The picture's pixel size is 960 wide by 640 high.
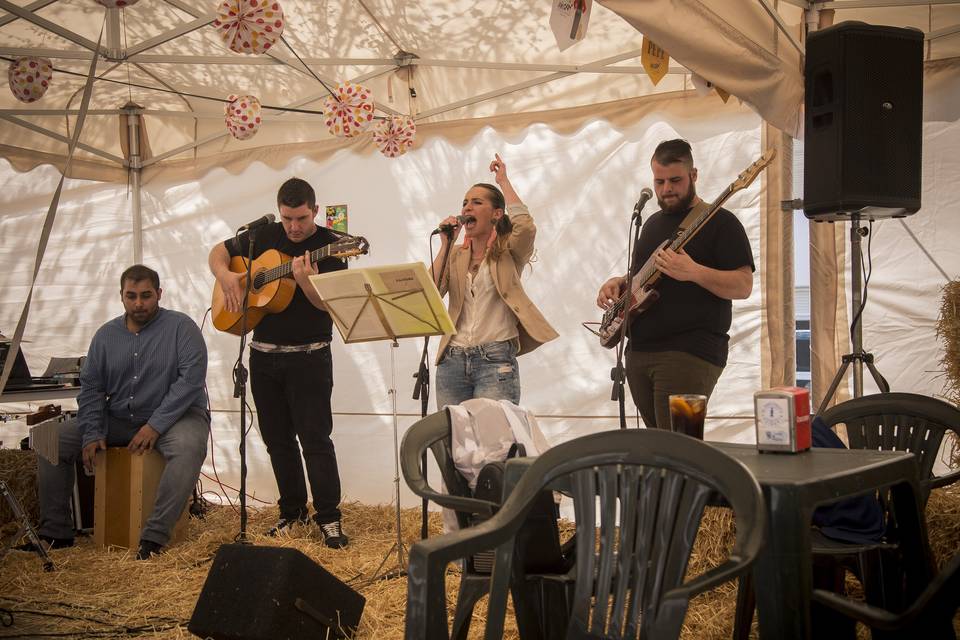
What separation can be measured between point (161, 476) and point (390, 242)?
189 cm

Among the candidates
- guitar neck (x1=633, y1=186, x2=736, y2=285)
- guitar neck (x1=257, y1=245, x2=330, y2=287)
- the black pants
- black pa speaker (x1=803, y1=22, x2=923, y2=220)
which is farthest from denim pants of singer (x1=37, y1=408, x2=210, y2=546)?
black pa speaker (x1=803, y1=22, x2=923, y2=220)

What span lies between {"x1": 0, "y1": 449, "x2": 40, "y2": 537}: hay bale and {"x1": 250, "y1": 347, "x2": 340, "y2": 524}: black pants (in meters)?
1.56

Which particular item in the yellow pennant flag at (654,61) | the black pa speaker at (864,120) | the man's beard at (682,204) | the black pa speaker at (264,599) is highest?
the yellow pennant flag at (654,61)

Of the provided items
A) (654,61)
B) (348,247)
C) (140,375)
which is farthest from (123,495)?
(654,61)

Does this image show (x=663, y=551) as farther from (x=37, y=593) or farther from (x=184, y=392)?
(x=184, y=392)

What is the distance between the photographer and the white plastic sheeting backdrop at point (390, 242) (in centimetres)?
484

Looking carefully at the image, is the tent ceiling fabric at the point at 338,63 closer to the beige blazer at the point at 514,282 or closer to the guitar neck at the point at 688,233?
the guitar neck at the point at 688,233

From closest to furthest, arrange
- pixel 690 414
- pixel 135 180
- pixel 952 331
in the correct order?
pixel 690 414 < pixel 952 331 < pixel 135 180

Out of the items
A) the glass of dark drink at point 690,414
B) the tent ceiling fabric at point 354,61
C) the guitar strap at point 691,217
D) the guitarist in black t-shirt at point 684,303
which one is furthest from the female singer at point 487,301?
the glass of dark drink at point 690,414

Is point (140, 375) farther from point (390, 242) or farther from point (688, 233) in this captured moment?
point (688, 233)

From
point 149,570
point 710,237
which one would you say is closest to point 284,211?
point 149,570

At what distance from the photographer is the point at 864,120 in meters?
3.38

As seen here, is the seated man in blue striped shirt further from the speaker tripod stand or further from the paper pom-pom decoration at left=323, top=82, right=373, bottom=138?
the speaker tripod stand

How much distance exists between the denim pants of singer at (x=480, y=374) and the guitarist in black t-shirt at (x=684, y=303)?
1.84 ft
